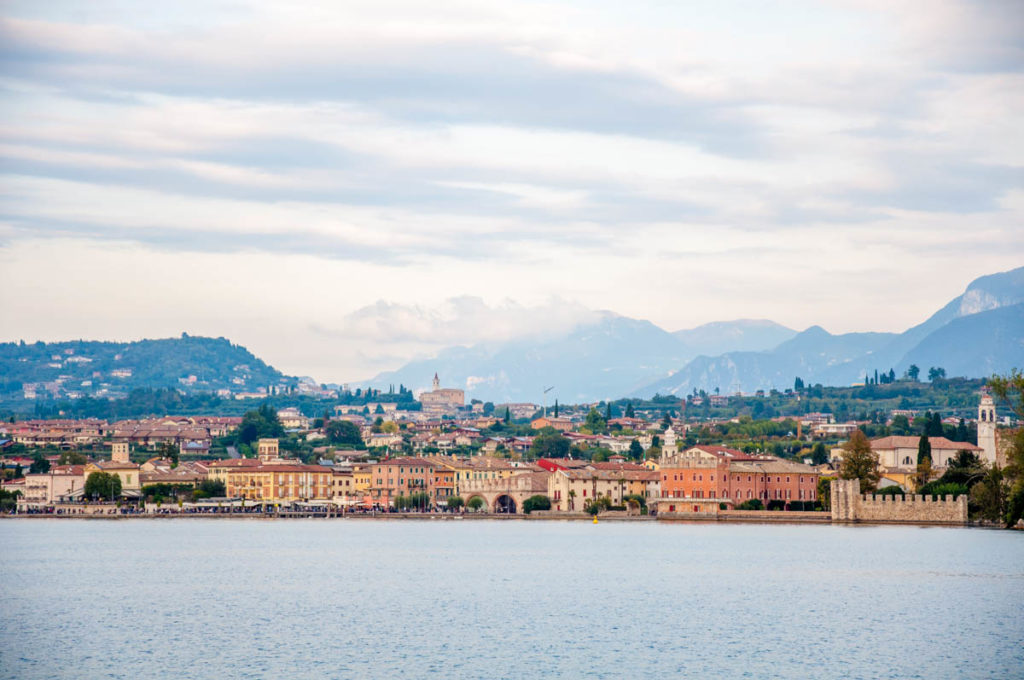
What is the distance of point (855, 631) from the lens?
144 feet

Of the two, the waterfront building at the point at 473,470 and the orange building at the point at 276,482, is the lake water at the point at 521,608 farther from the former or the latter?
the orange building at the point at 276,482

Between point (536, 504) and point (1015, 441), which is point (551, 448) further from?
point (1015, 441)

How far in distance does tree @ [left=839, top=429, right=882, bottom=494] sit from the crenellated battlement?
108 cm

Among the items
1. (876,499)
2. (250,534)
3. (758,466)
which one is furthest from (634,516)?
(250,534)

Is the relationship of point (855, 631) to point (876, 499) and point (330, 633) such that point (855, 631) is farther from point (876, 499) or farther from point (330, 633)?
point (876, 499)

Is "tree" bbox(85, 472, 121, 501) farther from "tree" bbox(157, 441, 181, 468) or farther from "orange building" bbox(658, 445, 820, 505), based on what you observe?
"orange building" bbox(658, 445, 820, 505)

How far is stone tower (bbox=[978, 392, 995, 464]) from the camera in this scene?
388 feet

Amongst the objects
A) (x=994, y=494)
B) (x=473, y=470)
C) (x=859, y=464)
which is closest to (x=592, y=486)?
(x=473, y=470)

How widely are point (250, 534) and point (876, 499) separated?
129 feet

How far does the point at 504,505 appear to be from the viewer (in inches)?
4852

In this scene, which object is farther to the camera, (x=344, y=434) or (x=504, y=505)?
(x=344, y=434)

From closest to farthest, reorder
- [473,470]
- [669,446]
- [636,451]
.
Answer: [473,470] < [669,446] < [636,451]

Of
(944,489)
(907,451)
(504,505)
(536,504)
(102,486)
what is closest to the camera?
(944,489)

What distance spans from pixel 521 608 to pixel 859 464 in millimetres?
54474
